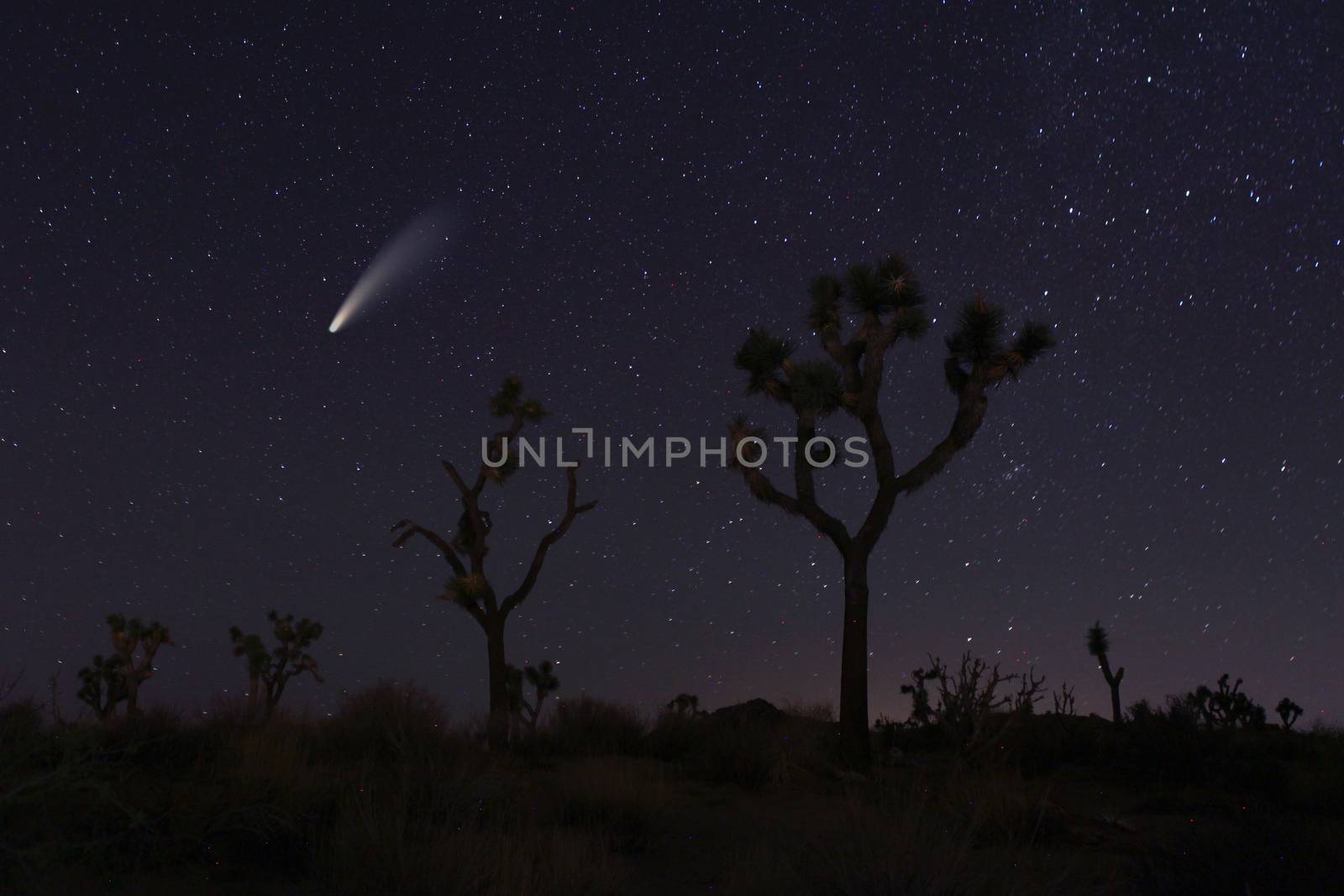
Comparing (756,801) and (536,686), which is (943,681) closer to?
(756,801)

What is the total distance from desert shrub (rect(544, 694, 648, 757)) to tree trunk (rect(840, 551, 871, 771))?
11.7 feet

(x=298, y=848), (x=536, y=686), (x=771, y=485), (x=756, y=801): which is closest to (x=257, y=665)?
(x=536, y=686)

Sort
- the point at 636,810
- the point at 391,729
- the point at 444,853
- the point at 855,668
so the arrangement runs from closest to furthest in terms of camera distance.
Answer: the point at 444,853
the point at 636,810
the point at 391,729
the point at 855,668

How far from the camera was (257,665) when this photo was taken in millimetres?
36156

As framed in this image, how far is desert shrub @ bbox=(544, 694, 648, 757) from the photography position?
16609 millimetres

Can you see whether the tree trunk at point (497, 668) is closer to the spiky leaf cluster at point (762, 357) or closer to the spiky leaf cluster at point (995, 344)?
the spiky leaf cluster at point (762, 357)

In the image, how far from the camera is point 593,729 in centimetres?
1734

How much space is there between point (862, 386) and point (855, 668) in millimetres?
4838

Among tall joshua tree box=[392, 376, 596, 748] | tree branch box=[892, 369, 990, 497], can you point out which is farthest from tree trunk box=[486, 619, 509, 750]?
tree branch box=[892, 369, 990, 497]

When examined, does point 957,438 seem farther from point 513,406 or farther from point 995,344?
point 513,406

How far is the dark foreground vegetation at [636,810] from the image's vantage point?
6391 mm

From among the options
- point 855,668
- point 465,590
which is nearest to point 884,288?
point 855,668

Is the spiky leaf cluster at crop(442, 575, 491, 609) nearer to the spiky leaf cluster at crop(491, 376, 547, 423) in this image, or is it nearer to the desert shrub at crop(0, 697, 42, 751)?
the spiky leaf cluster at crop(491, 376, 547, 423)

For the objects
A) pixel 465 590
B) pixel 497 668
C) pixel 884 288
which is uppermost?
pixel 884 288
